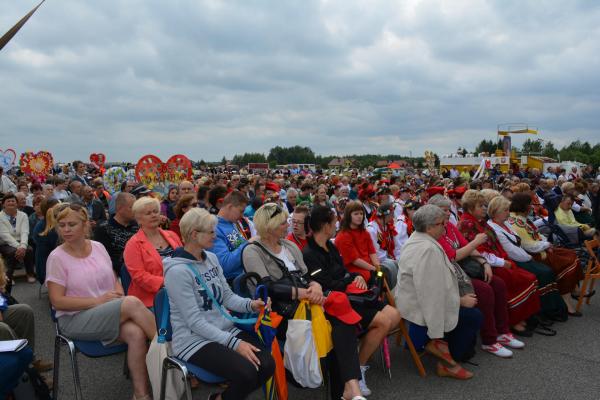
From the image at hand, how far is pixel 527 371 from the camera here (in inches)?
150

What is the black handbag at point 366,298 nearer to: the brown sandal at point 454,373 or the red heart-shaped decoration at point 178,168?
the brown sandal at point 454,373

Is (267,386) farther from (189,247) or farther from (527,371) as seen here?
(527,371)

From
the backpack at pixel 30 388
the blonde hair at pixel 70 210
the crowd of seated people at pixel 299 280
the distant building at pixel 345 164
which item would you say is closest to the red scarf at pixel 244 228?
the crowd of seated people at pixel 299 280

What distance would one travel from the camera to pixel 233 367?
255cm

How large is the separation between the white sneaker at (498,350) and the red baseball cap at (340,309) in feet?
6.00

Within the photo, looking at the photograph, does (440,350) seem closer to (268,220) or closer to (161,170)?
(268,220)

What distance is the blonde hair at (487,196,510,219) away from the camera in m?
4.83

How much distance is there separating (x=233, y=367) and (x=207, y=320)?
0.43 meters

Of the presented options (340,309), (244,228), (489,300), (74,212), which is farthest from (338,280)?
(74,212)

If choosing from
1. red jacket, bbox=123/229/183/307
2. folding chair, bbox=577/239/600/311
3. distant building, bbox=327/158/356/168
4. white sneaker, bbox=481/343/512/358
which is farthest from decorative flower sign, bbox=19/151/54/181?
distant building, bbox=327/158/356/168

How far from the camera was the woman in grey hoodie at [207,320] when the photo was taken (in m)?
2.58

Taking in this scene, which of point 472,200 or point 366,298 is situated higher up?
point 472,200

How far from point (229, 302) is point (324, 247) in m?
1.14

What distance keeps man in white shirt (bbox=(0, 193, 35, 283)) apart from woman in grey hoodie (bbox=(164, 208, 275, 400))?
5342mm
